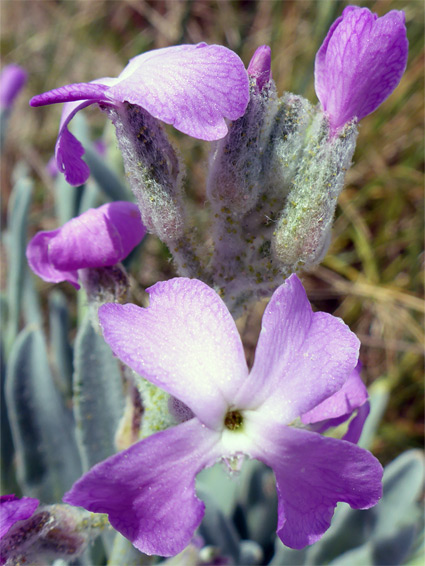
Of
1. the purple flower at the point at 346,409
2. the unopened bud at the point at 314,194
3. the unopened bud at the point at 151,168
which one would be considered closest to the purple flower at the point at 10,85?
the unopened bud at the point at 151,168

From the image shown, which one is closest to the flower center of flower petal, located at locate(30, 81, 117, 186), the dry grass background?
flower petal, located at locate(30, 81, 117, 186)

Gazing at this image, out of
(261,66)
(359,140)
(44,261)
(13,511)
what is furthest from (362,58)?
(359,140)

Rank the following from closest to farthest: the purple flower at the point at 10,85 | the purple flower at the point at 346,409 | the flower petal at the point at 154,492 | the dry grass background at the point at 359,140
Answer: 1. the flower petal at the point at 154,492
2. the purple flower at the point at 346,409
3. the purple flower at the point at 10,85
4. the dry grass background at the point at 359,140

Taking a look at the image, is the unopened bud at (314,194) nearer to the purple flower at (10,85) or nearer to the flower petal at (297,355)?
the flower petal at (297,355)

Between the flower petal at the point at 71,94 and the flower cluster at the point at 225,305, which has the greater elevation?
the flower petal at the point at 71,94

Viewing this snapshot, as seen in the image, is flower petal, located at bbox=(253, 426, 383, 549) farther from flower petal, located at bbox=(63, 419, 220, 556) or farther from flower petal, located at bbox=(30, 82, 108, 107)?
flower petal, located at bbox=(30, 82, 108, 107)

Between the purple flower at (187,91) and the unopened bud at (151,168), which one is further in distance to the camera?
the unopened bud at (151,168)

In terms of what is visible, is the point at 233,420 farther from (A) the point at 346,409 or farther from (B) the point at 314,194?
(B) the point at 314,194
